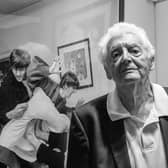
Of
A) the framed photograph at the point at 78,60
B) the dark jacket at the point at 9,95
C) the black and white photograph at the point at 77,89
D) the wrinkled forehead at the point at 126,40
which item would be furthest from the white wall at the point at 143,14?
the dark jacket at the point at 9,95

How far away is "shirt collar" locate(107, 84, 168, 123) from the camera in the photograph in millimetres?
1174

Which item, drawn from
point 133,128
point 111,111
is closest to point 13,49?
point 111,111

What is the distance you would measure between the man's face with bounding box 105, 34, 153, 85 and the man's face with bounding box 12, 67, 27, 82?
387 mm

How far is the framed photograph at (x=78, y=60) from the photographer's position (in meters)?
1.58

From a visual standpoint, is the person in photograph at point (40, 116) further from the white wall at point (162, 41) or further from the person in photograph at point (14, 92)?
the white wall at point (162, 41)

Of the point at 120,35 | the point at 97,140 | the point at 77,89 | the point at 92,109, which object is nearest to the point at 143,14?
the point at 77,89

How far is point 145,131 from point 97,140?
0.17 meters

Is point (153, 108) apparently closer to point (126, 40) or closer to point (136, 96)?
point (136, 96)

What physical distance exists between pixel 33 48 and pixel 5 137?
412mm

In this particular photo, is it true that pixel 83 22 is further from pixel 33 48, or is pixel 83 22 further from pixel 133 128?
pixel 133 128

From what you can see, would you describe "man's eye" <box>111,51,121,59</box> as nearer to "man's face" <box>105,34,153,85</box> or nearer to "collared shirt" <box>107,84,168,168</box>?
"man's face" <box>105,34,153,85</box>

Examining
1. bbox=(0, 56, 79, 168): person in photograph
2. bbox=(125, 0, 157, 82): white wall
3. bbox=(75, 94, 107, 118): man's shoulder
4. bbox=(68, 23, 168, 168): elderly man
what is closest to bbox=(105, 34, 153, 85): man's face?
bbox=(68, 23, 168, 168): elderly man

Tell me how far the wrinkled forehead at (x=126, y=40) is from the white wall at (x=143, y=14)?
744mm

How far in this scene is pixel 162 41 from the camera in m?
2.07
